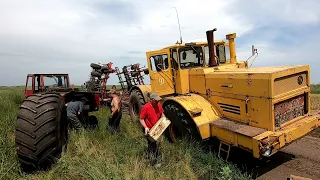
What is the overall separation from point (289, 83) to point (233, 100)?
3.48ft

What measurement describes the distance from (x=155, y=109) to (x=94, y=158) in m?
1.42

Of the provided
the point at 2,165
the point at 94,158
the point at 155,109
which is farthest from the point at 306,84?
the point at 2,165

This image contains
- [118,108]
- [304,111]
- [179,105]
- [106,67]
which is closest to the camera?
[304,111]

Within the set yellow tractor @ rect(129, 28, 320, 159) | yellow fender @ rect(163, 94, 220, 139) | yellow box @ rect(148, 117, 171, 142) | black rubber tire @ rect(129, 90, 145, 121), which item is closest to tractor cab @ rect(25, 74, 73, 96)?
black rubber tire @ rect(129, 90, 145, 121)

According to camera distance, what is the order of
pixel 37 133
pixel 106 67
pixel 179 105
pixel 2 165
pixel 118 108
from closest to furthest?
pixel 37 133, pixel 2 165, pixel 179 105, pixel 118 108, pixel 106 67

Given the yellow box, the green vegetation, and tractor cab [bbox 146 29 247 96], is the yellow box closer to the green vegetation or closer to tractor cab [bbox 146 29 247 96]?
the green vegetation

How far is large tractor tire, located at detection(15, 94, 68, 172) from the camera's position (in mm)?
4047

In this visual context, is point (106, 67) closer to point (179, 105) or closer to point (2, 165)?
point (179, 105)

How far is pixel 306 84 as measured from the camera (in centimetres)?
550

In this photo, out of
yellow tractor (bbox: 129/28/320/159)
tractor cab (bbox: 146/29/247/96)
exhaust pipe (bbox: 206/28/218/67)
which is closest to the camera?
yellow tractor (bbox: 129/28/320/159)

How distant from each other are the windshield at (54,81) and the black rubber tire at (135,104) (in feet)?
8.73

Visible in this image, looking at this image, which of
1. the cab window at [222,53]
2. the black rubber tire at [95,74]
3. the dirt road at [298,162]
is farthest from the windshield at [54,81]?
the dirt road at [298,162]

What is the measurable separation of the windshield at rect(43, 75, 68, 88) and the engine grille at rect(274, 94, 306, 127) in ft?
25.8

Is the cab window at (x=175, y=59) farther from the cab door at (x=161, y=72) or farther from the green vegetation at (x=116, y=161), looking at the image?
the green vegetation at (x=116, y=161)
